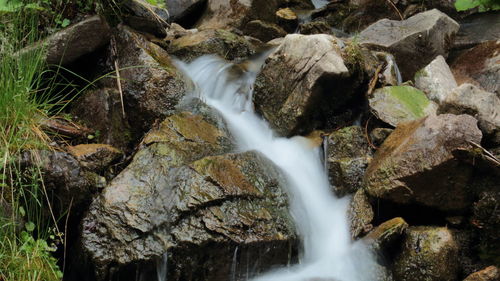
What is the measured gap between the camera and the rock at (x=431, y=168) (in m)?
3.75

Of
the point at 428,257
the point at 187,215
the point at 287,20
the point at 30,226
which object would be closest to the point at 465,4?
the point at 287,20

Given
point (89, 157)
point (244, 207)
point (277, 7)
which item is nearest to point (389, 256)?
point (244, 207)

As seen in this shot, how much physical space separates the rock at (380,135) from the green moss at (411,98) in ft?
1.50

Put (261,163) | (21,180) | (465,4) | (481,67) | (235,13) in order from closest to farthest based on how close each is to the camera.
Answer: (21,180) → (261,163) → (481,67) → (465,4) → (235,13)

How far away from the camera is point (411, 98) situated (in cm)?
520

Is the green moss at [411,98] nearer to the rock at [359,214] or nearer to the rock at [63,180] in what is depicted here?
the rock at [359,214]

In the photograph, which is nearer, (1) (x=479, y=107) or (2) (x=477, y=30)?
(1) (x=479, y=107)

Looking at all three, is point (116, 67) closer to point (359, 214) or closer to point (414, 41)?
point (359, 214)

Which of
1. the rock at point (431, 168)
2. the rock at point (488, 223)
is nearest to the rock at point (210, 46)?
the rock at point (431, 168)

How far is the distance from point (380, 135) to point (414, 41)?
2175mm

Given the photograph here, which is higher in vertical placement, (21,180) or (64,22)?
(64,22)

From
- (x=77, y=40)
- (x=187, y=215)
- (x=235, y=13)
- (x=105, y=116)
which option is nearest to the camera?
(x=187, y=215)

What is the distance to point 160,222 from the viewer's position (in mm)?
3521

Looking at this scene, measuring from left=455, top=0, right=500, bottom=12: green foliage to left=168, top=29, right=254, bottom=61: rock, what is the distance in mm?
3419
